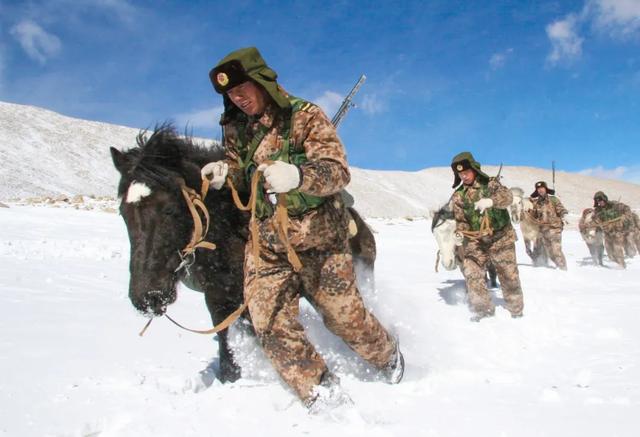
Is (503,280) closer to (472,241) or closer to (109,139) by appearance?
(472,241)

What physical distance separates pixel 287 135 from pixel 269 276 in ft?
3.00

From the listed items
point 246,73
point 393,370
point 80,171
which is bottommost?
point 393,370

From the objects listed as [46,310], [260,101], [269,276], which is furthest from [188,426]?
Answer: [46,310]

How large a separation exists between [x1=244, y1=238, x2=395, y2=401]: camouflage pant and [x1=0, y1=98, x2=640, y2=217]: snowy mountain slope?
27.0 m

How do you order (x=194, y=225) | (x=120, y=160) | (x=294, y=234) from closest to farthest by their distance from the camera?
(x=294, y=234) → (x=194, y=225) → (x=120, y=160)

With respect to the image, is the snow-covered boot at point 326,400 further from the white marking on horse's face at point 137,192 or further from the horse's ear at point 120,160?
the horse's ear at point 120,160

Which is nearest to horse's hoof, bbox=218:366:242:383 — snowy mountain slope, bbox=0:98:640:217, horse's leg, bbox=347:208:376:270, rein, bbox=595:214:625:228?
horse's leg, bbox=347:208:376:270

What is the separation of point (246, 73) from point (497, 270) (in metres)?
5.26

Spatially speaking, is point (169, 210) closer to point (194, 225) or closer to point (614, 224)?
point (194, 225)

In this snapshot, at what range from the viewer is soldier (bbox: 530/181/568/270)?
12938 millimetres

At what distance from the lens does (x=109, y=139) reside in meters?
48.6

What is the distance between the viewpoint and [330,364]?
423cm

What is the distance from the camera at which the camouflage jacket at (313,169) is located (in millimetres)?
2881

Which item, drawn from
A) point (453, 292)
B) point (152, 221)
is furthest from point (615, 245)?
point (152, 221)
